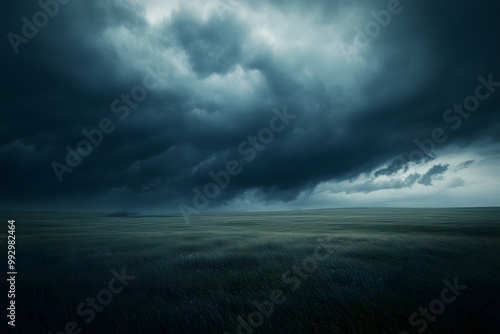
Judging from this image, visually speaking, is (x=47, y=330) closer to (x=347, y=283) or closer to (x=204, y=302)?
(x=204, y=302)

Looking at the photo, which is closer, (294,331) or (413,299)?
(294,331)

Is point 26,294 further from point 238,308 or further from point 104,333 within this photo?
point 238,308

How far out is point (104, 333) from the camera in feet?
17.5

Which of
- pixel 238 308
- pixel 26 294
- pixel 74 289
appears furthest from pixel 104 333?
pixel 26 294

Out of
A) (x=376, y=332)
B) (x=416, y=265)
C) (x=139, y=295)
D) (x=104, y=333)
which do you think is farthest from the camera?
(x=416, y=265)

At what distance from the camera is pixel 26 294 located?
7965 mm

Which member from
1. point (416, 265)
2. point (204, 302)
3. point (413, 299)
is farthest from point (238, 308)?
point (416, 265)

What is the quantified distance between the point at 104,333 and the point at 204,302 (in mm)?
2465

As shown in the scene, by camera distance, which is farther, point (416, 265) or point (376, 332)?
point (416, 265)

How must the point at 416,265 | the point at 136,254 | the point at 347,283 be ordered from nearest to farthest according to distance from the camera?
the point at 347,283
the point at 416,265
the point at 136,254

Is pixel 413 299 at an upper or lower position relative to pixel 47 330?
upper

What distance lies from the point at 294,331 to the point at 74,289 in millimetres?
7993

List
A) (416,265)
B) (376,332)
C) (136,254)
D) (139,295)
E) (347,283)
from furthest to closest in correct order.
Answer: (136,254) < (416,265) < (347,283) < (139,295) < (376,332)

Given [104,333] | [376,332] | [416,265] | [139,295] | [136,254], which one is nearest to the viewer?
[376,332]
